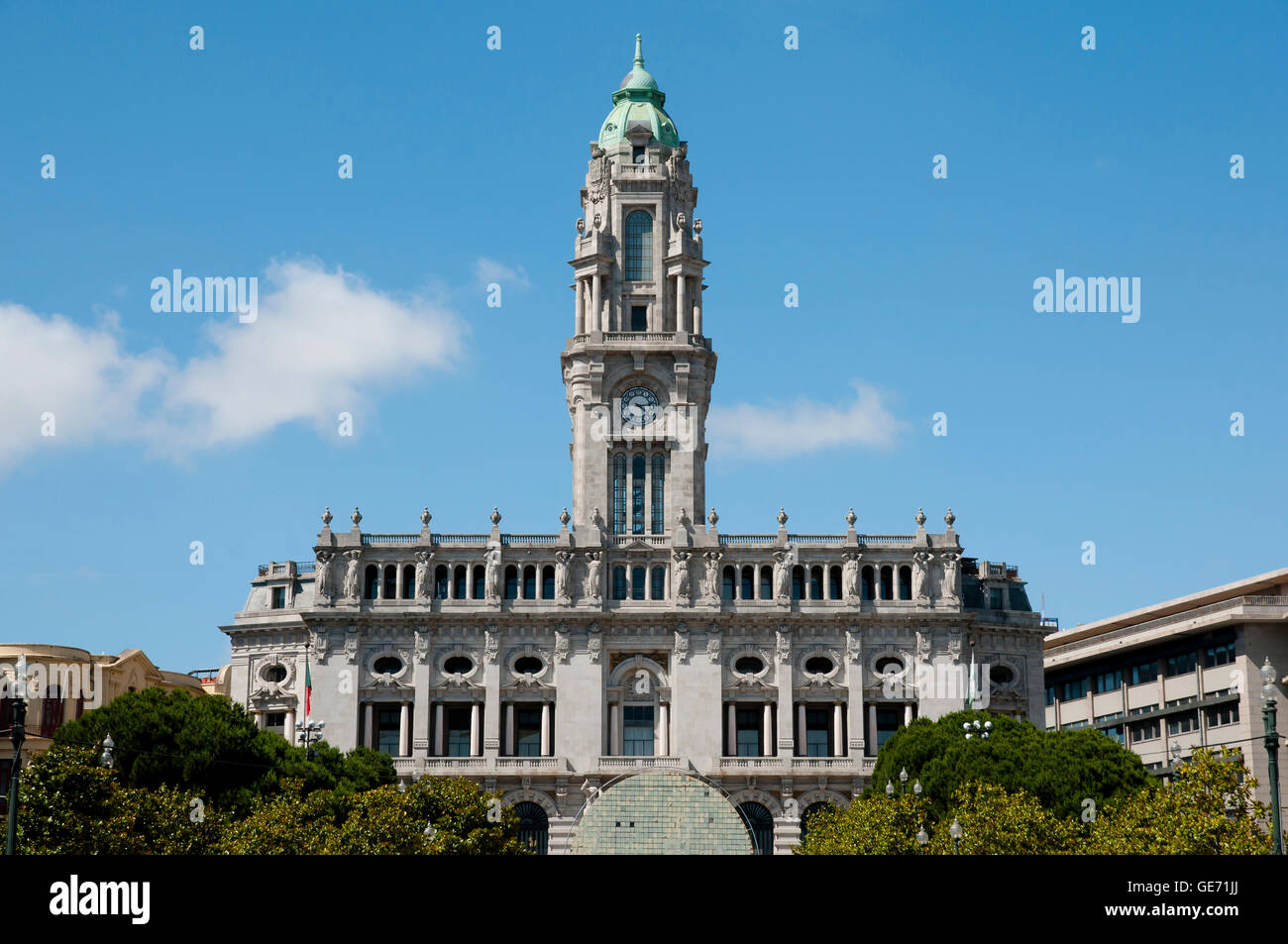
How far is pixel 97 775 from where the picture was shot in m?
66.6

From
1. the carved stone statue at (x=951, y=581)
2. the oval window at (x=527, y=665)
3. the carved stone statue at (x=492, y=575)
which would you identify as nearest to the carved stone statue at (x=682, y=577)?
the oval window at (x=527, y=665)

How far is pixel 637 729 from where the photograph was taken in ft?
411

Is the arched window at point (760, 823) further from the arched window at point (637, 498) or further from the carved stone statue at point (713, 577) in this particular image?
the arched window at point (637, 498)

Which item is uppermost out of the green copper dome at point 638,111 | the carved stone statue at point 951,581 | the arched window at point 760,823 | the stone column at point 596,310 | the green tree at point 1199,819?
the green copper dome at point 638,111

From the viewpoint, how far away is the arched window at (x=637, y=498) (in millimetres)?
131500

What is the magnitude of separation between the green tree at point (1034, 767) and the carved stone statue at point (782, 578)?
26.6 metres

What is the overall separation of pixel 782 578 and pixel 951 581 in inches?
521

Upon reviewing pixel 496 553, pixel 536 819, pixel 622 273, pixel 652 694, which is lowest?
pixel 536 819

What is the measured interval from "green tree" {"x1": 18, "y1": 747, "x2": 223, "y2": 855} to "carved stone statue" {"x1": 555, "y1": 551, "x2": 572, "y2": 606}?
56.3m

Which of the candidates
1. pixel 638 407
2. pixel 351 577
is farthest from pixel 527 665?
pixel 638 407

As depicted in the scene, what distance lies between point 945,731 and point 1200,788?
43981 millimetres
